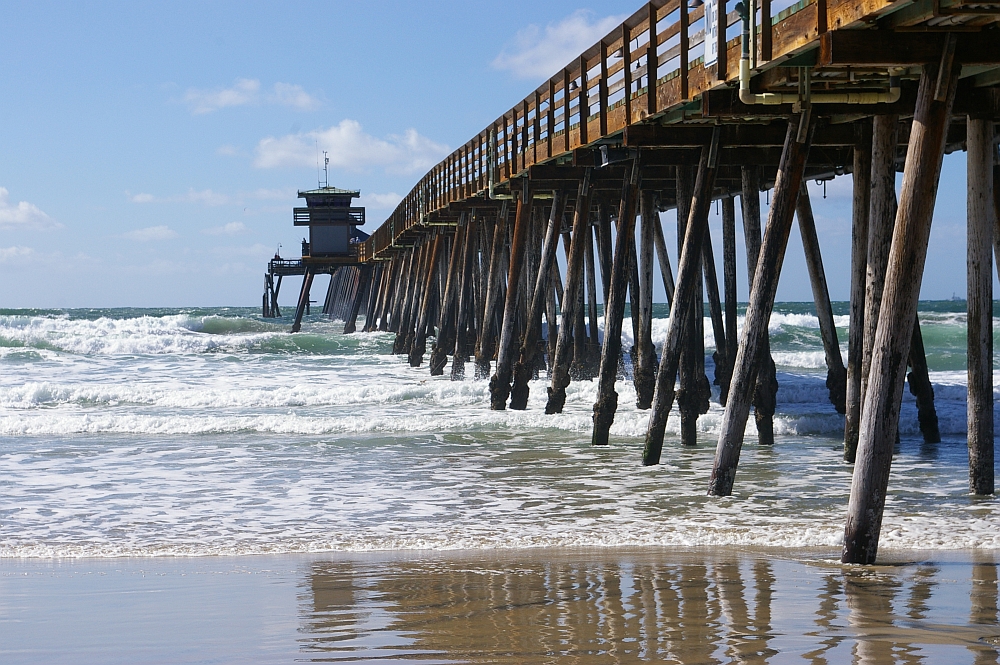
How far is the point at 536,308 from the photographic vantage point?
1403cm

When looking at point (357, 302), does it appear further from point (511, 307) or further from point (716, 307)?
point (716, 307)

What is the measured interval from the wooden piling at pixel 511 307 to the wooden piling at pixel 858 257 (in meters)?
4.78

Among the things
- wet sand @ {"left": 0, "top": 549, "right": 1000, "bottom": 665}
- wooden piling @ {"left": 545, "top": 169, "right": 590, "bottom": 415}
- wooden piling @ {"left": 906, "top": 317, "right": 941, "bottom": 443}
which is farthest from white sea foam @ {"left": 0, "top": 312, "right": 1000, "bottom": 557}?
wet sand @ {"left": 0, "top": 549, "right": 1000, "bottom": 665}

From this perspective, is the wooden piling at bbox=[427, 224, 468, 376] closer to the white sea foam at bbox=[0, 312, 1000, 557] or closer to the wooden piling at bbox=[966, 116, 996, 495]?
the white sea foam at bbox=[0, 312, 1000, 557]

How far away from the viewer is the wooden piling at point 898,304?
549cm

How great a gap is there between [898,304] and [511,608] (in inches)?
98.6

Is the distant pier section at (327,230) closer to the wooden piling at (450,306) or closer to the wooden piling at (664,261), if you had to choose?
the wooden piling at (450,306)

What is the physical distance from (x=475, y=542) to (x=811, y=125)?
3741 millimetres

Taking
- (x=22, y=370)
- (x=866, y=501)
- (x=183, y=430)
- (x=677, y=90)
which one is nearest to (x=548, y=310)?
(x=183, y=430)

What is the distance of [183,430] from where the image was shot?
550 inches

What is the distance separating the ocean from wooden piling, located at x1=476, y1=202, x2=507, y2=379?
1552 millimetres

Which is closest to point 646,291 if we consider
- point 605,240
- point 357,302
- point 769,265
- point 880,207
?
point 605,240

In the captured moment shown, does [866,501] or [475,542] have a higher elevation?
[866,501]

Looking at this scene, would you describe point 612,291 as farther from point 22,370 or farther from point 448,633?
point 22,370
